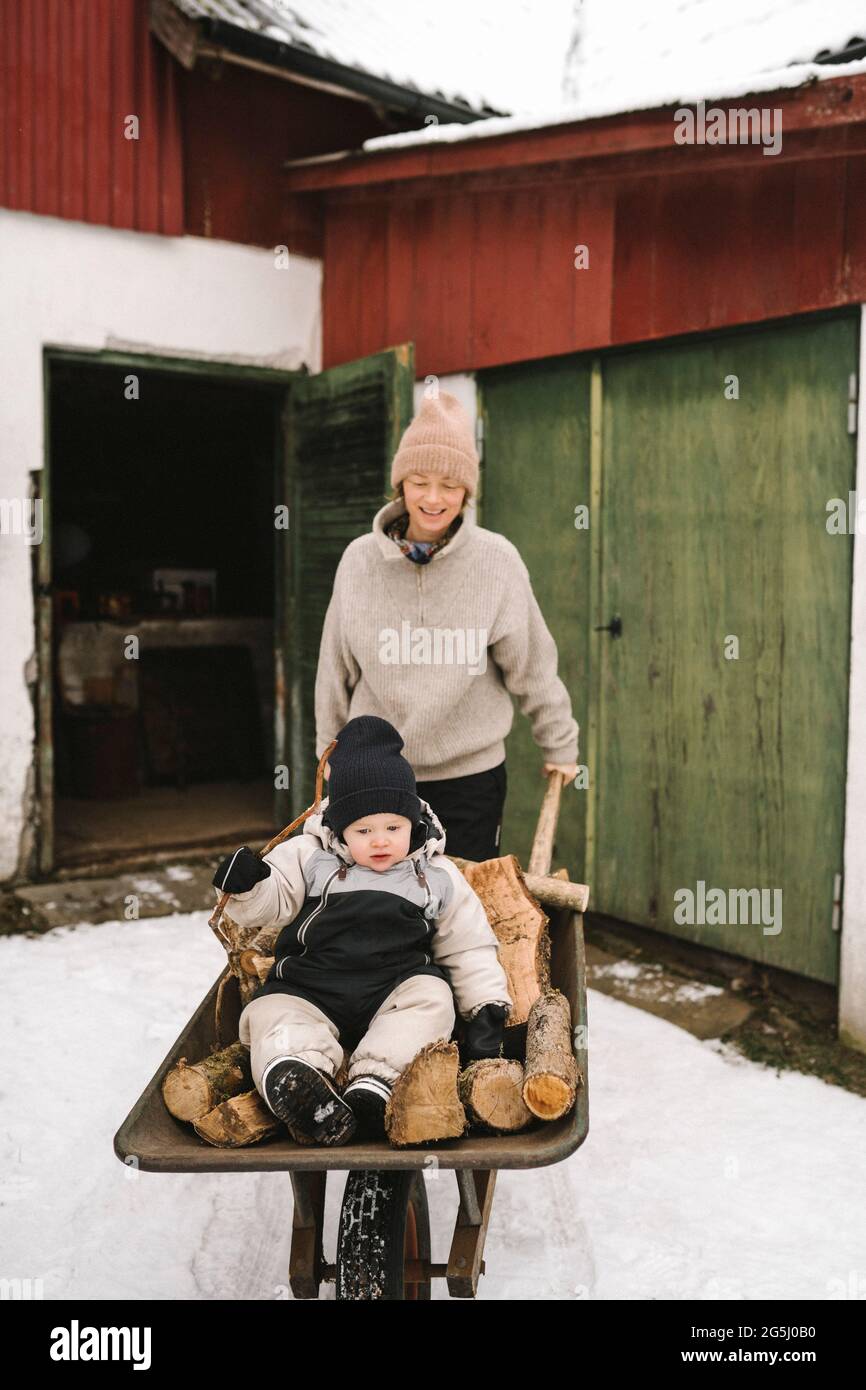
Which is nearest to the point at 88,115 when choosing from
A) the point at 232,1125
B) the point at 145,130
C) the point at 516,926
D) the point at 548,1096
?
the point at 145,130

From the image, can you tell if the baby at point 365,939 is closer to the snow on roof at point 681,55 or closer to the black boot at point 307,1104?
the black boot at point 307,1104

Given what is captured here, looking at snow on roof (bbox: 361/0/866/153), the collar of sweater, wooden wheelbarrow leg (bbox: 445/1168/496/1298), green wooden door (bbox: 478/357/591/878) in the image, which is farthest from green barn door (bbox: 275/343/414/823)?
wooden wheelbarrow leg (bbox: 445/1168/496/1298)

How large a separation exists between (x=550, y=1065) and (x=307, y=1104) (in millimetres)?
406

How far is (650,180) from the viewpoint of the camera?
4.70 metres

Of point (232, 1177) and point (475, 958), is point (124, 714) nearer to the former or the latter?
point (232, 1177)

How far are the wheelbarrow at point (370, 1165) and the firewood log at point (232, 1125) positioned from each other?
0.07ft

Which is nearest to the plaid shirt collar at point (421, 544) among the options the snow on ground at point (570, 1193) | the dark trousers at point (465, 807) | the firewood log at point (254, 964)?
the dark trousers at point (465, 807)

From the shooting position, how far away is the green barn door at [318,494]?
5539 mm

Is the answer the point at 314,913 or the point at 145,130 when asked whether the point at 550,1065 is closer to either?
the point at 314,913

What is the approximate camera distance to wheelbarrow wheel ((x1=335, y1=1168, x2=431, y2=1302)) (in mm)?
1917

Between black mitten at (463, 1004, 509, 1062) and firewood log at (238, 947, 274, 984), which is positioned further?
firewood log at (238, 947, 274, 984)

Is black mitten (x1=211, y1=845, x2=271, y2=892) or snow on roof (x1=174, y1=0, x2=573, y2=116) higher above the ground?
snow on roof (x1=174, y1=0, x2=573, y2=116)

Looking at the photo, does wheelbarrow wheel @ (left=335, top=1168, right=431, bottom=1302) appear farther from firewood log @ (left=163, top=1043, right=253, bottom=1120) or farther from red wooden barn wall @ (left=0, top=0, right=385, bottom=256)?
red wooden barn wall @ (left=0, top=0, right=385, bottom=256)

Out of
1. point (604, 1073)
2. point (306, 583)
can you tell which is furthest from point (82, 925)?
point (604, 1073)
